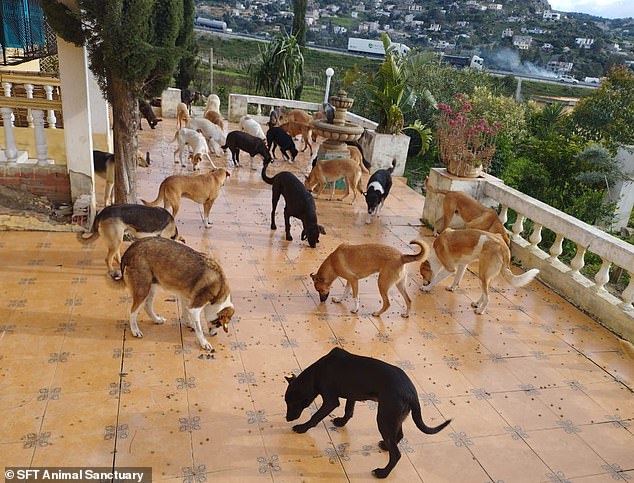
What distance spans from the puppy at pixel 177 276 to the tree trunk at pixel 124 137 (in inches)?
98.0

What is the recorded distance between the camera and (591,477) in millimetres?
3758

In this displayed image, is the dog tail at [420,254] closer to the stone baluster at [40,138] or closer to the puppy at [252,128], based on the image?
the stone baluster at [40,138]

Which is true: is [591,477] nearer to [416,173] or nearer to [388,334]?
[388,334]

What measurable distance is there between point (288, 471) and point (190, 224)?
16.5 feet

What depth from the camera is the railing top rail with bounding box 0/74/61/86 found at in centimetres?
808

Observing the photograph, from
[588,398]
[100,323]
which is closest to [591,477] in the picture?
[588,398]

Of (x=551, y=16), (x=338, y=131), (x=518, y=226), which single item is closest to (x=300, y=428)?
(x=518, y=226)

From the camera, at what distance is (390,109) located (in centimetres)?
1236

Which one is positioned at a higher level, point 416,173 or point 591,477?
point 591,477

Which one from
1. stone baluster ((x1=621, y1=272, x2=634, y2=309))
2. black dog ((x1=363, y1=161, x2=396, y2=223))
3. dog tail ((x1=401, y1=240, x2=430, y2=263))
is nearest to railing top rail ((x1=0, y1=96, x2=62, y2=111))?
black dog ((x1=363, y1=161, x2=396, y2=223))

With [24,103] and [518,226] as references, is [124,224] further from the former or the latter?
[518,226]

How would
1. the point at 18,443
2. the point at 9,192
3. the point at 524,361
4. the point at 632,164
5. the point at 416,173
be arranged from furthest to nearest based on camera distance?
the point at 416,173 < the point at 632,164 < the point at 9,192 < the point at 524,361 < the point at 18,443

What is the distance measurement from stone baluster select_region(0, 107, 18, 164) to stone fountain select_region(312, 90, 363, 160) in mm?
5499

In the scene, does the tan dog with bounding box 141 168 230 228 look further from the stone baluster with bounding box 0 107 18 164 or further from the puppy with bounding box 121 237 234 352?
the puppy with bounding box 121 237 234 352
